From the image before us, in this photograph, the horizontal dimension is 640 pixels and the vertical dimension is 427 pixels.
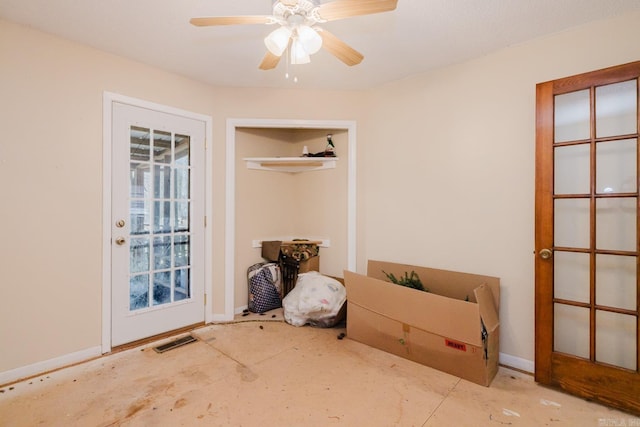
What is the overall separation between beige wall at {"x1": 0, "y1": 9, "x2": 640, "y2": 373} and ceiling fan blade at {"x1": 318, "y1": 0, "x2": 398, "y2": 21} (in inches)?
58.8

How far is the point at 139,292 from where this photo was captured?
2656 mm

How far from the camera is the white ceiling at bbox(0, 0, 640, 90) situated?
1.82 m

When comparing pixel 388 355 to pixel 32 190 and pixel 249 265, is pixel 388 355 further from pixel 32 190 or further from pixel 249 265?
pixel 32 190

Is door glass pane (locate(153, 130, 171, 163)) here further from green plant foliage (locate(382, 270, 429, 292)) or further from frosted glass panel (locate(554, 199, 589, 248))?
frosted glass panel (locate(554, 199, 589, 248))

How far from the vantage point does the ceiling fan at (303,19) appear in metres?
1.38

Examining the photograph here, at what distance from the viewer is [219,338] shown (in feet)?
8.93

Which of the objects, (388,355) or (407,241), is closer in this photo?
(388,355)

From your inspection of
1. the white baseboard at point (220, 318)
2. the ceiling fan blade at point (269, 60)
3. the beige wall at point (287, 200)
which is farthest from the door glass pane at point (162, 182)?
the ceiling fan blade at point (269, 60)

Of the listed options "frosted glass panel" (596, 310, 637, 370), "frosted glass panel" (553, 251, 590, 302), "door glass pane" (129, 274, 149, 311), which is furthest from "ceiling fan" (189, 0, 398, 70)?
"frosted glass panel" (596, 310, 637, 370)

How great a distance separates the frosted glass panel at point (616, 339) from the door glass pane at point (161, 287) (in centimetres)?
343

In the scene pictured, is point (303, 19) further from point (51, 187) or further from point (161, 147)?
point (51, 187)

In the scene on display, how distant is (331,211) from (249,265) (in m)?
1.17

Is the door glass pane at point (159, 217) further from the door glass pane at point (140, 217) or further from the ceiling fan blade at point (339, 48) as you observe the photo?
the ceiling fan blade at point (339, 48)

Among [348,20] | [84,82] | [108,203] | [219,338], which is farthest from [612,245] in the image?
[84,82]
